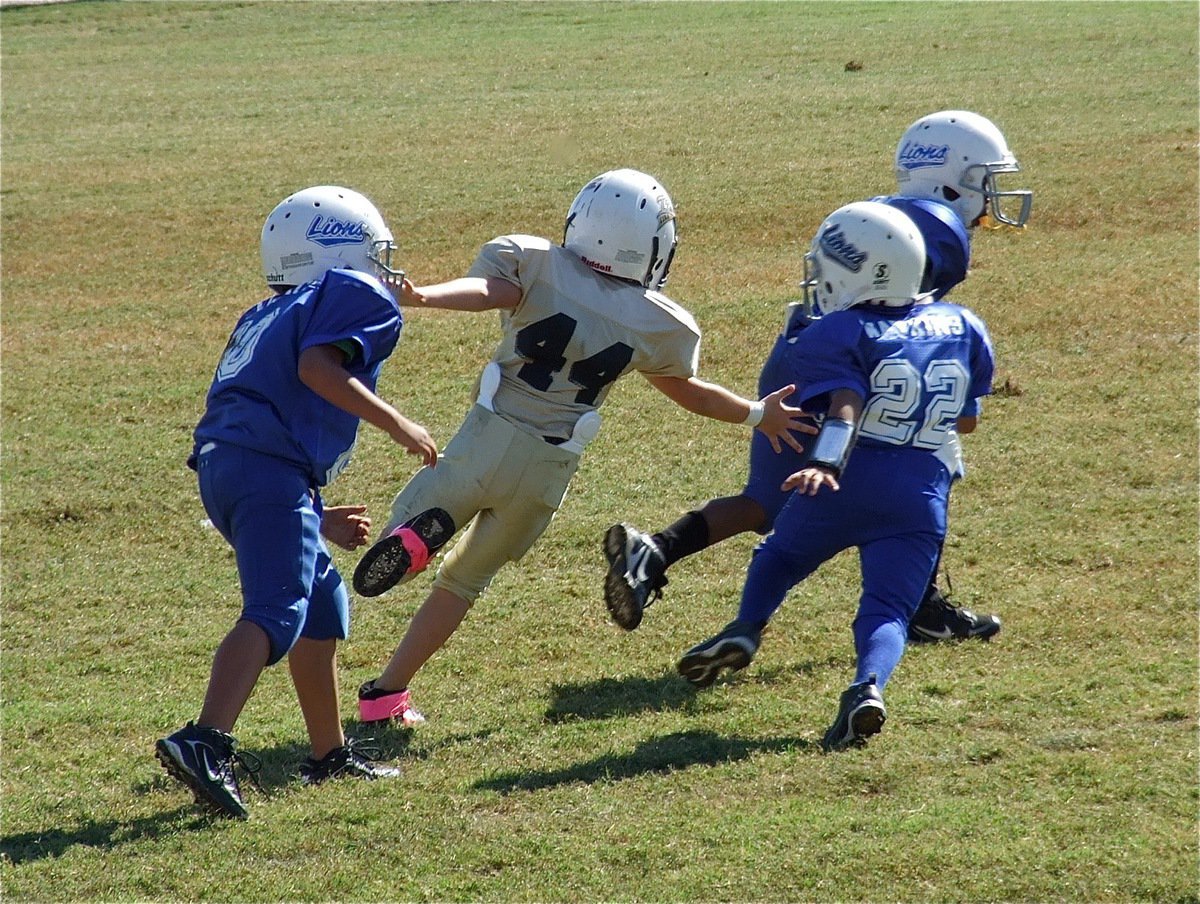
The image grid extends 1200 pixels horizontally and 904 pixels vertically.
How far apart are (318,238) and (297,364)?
389 mm

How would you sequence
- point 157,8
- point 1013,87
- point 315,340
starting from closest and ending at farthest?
point 315,340 → point 1013,87 → point 157,8

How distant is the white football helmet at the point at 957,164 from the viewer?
210 inches

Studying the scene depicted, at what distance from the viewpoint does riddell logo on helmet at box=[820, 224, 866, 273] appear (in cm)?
444

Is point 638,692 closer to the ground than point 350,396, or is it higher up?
closer to the ground

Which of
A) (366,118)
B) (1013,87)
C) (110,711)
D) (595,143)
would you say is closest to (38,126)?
(366,118)

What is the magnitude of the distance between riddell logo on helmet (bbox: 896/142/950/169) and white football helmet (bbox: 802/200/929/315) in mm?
906

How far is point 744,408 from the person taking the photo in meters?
4.59

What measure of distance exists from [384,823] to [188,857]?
0.46m

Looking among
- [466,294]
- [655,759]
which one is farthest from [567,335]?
[655,759]

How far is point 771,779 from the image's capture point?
3.98 metres

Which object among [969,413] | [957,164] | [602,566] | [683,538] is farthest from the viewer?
[602,566]

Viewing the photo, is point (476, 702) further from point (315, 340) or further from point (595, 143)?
point (595, 143)

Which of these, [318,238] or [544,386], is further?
[544,386]

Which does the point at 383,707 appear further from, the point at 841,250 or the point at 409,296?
the point at 841,250
